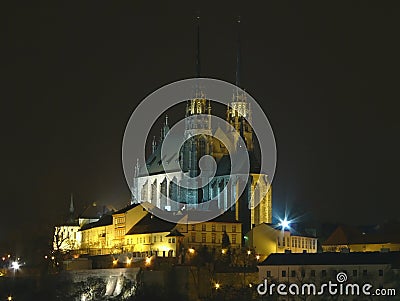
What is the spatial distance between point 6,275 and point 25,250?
714cm

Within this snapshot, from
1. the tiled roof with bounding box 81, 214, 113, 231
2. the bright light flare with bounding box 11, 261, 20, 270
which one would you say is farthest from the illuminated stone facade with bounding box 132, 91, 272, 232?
the bright light flare with bounding box 11, 261, 20, 270

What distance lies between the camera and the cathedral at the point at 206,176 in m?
104

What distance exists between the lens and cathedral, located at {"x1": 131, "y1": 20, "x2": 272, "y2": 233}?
104188 mm

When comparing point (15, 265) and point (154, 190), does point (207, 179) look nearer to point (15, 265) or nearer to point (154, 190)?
point (154, 190)

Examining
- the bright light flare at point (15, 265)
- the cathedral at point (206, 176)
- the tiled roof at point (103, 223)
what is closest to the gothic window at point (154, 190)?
the cathedral at point (206, 176)

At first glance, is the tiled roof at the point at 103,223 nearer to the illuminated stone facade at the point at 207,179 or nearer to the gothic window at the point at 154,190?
the illuminated stone facade at the point at 207,179

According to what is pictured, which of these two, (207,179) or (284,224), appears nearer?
(284,224)

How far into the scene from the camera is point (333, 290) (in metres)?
65.7

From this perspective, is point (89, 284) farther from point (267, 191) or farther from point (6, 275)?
point (267, 191)

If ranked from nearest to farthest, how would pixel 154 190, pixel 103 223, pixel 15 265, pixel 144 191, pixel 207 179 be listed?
1. pixel 15 265
2. pixel 103 223
3. pixel 207 179
4. pixel 154 190
5. pixel 144 191

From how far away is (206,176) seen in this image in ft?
358

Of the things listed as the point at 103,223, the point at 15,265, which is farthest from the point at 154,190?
the point at 15,265

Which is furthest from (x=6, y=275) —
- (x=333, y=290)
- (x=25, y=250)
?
(x=333, y=290)

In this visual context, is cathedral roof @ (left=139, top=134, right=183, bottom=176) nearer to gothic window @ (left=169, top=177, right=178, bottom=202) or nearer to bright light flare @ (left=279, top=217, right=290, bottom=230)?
gothic window @ (left=169, top=177, right=178, bottom=202)
